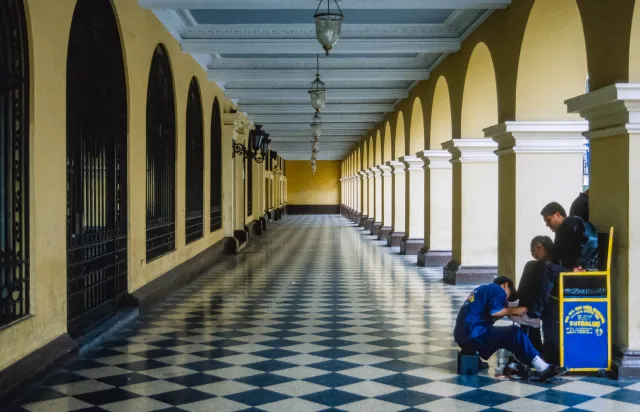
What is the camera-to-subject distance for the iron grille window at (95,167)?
8102 millimetres

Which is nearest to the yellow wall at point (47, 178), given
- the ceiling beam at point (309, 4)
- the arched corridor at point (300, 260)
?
the arched corridor at point (300, 260)

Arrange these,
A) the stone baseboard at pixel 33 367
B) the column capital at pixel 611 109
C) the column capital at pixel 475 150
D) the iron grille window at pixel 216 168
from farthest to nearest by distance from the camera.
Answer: the iron grille window at pixel 216 168, the column capital at pixel 475 150, the column capital at pixel 611 109, the stone baseboard at pixel 33 367

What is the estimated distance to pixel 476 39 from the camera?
487 inches

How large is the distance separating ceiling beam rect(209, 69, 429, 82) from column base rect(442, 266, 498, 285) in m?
4.95

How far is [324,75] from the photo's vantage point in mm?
16688

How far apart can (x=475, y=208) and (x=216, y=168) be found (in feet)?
26.4

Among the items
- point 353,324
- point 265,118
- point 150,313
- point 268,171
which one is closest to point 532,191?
point 353,324

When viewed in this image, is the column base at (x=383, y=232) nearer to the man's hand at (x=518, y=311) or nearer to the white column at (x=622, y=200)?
the white column at (x=622, y=200)

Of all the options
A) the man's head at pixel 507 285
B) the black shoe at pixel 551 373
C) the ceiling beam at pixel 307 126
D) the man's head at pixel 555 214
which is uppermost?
the ceiling beam at pixel 307 126

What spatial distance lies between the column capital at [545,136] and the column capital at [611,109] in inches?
95.0

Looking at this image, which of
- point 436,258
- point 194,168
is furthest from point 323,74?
point 436,258

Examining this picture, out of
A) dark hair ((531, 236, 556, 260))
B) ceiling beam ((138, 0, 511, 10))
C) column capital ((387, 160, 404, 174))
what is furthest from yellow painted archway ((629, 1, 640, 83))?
column capital ((387, 160, 404, 174))

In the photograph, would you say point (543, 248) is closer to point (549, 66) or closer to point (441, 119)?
point (549, 66)

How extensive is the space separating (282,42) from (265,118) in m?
13.9
